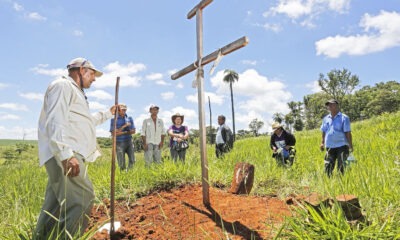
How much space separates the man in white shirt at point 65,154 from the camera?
2.48 m

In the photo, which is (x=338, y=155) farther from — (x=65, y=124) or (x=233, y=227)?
(x=65, y=124)

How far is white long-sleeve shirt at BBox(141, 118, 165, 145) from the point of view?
7.32 m

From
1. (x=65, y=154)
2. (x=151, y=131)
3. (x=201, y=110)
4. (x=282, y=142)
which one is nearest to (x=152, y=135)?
(x=151, y=131)

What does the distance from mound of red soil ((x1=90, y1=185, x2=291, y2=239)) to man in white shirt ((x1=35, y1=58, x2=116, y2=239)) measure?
0.53m

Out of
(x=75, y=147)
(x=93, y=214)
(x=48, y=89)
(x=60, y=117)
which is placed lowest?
(x=93, y=214)

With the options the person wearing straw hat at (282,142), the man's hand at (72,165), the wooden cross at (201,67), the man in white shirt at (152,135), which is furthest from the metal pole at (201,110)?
the man in white shirt at (152,135)

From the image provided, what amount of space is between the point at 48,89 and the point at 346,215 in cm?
266

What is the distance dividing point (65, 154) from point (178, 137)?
4.57m

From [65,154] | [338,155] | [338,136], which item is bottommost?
[338,155]

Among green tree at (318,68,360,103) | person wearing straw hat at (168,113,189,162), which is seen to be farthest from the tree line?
person wearing straw hat at (168,113,189,162)

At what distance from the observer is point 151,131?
24.0ft

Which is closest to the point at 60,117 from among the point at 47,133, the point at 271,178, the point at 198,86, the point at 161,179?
the point at 47,133

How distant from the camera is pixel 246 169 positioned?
3748 mm

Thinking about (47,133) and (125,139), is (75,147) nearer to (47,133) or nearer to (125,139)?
(47,133)
